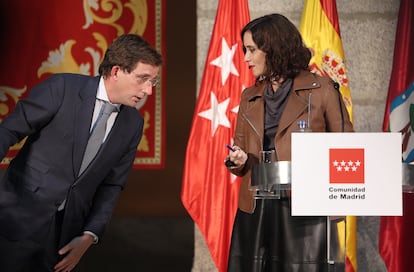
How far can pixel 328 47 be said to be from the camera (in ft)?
14.6

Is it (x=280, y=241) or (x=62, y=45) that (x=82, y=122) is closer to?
(x=280, y=241)

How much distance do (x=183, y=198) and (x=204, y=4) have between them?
1205 mm

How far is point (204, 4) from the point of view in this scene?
477cm

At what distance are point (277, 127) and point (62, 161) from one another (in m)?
0.86

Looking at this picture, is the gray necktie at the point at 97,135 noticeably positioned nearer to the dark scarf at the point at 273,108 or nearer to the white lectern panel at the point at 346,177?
the dark scarf at the point at 273,108

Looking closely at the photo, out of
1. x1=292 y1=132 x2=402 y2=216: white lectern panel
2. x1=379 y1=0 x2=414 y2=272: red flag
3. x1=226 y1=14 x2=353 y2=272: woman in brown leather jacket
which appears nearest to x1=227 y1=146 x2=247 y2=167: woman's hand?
x1=226 y1=14 x2=353 y2=272: woman in brown leather jacket

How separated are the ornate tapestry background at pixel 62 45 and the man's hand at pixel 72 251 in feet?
5.39

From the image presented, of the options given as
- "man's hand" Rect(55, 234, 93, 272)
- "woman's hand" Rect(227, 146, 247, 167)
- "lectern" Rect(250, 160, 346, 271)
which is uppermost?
"woman's hand" Rect(227, 146, 247, 167)

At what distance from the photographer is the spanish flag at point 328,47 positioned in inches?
172

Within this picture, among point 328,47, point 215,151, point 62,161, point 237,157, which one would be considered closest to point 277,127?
point 237,157

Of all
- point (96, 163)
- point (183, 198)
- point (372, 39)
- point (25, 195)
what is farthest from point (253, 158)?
point (372, 39)

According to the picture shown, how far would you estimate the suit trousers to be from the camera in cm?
297

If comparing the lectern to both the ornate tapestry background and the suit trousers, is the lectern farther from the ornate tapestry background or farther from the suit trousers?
the ornate tapestry background

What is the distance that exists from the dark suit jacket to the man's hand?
0.04 m
